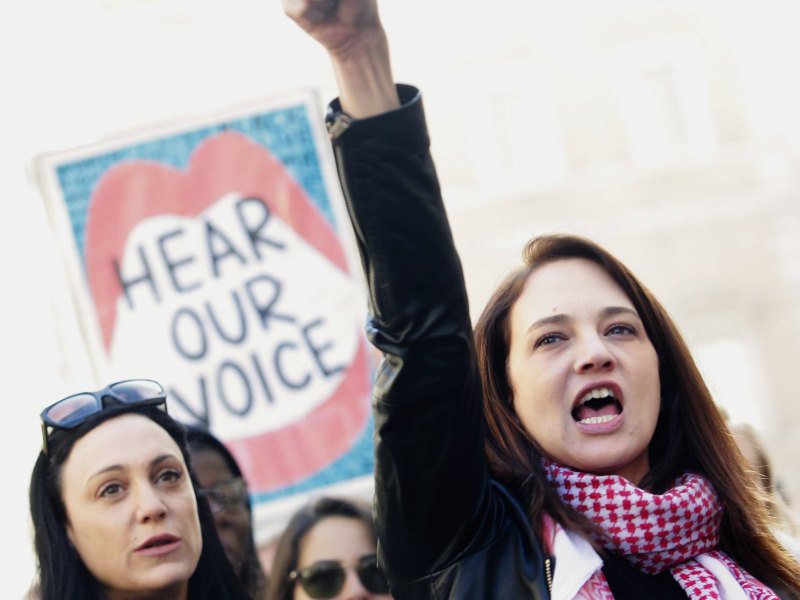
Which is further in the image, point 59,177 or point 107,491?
point 59,177

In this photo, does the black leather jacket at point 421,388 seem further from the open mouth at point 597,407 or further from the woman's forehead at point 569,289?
the woman's forehead at point 569,289

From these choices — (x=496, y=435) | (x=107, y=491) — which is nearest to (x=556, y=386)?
(x=496, y=435)

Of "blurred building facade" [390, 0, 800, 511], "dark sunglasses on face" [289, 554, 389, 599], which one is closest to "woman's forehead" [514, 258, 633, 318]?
"dark sunglasses on face" [289, 554, 389, 599]

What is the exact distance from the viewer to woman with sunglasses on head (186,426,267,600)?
3.01 metres

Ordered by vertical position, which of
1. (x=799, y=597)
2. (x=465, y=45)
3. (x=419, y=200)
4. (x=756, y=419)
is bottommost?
(x=756, y=419)

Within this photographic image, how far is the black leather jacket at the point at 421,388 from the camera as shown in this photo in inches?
73.8

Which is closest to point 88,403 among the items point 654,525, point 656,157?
point 654,525

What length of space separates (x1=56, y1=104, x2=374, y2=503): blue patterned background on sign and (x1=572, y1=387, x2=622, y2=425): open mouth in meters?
2.63

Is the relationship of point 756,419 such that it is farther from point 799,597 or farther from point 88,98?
point 799,597

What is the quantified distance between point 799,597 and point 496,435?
0.54m

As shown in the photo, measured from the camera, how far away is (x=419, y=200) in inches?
74.1

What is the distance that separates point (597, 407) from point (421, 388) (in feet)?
1.44

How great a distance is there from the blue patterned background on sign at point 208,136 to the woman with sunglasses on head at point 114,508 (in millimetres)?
2252

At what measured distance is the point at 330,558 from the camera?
10.9 feet
